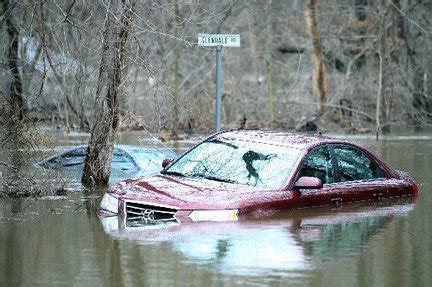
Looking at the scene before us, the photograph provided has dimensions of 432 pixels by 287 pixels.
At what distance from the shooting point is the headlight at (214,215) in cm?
1243

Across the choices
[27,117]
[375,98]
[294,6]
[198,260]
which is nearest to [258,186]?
[198,260]

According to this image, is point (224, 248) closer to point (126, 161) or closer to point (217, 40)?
point (217, 40)

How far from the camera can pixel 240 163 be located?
13828mm

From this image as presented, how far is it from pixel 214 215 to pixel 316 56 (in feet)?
89.0

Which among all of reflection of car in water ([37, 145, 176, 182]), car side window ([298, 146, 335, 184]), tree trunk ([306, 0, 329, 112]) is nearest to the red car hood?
car side window ([298, 146, 335, 184])

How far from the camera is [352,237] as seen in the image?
40.2 ft

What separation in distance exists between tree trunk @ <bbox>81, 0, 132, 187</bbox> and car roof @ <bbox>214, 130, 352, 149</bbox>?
9.27ft

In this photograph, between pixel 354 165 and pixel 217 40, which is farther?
pixel 217 40

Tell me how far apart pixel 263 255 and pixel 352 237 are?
78.1 inches

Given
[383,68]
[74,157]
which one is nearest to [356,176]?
[74,157]

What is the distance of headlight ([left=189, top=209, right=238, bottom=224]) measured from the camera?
12.4 m

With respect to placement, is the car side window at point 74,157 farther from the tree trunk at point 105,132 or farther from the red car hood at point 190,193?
the red car hood at point 190,193

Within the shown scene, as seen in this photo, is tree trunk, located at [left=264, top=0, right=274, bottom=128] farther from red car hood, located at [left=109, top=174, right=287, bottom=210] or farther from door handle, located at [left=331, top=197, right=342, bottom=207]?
red car hood, located at [left=109, top=174, right=287, bottom=210]

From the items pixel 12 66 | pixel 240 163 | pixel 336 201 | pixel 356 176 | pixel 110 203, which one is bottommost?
pixel 336 201
